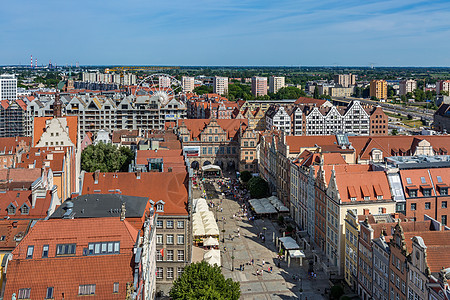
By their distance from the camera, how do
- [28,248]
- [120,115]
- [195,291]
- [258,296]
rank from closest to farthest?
1. [28,248]
2. [195,291]
3. [258,296]
4. [120,115]

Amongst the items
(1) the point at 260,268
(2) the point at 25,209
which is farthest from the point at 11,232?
(1) the point at 260,268

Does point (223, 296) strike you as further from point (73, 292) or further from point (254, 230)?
point (254, 230)

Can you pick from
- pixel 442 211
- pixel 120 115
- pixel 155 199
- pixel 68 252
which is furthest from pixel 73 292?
pixel 120 115

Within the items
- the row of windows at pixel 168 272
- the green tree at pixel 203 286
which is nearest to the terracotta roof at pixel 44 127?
the row of windows at pixel 168 272

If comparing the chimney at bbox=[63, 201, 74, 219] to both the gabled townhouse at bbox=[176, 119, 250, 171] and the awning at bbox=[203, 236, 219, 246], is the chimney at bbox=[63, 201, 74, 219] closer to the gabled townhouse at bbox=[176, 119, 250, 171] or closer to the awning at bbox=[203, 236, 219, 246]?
the awning at bbox=[203, 236, 219, 246]

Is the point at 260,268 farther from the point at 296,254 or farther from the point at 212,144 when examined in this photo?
the point at 212,144
